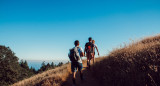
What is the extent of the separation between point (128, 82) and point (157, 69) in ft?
3.73

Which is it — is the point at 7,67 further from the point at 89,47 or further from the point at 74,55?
the point at 74,55

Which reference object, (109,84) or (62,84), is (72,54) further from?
(109,84)

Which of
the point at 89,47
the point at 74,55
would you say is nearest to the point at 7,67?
the point at 89,47

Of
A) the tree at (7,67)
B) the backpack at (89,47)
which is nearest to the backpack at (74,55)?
the backpack at (89,47)

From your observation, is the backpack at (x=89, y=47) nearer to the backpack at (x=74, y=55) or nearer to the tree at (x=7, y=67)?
the backpack at (x=74, y=55)

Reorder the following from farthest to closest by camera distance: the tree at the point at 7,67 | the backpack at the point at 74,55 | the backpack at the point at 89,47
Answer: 1. the tree at the point at 7,67
2. the backpack at the point at 89,47
3. the backpack at the point at 74,55

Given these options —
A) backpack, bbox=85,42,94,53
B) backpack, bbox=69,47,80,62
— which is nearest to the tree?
backpack, bbox=85,42,94,53

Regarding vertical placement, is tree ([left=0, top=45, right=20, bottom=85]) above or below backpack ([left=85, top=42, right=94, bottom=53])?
below

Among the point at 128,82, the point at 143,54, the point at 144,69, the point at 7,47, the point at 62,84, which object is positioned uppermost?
the point at 7,47

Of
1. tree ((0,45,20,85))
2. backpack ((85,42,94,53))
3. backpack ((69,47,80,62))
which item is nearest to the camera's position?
backpack ((69,47,80,62))

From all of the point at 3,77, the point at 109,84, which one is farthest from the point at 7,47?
the point at 109,84

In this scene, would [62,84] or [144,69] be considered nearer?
[144,69]

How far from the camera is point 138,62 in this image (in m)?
4.38

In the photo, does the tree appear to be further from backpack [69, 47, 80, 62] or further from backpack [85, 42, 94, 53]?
backpack [69, 47, 80, 62]
